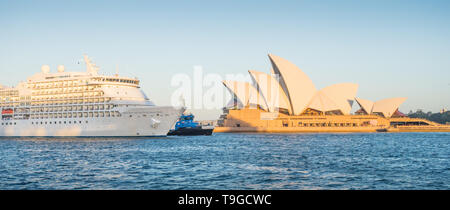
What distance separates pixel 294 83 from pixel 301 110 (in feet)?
33.3

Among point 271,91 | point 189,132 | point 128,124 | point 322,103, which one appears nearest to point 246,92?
point 271,91

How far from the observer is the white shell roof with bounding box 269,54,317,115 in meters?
71.2

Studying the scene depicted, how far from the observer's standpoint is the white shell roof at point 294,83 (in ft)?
234

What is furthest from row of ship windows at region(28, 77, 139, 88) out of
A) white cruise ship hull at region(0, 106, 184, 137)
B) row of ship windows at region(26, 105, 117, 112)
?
white cruise ship hull at region(0, 106, 184, 137)

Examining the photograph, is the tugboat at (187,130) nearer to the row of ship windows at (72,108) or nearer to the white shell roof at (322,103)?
the row of ship windows at (72,108)

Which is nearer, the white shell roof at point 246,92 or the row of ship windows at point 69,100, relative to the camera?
the row of ship windows at point 69,100

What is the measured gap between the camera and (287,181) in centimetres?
1447

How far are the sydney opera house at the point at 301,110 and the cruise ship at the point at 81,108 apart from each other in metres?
36.0

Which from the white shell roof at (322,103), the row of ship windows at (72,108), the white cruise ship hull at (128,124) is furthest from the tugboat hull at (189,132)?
the white shell roof at (322,103)

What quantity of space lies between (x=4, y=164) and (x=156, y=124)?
2307cm

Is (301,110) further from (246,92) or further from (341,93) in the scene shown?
(246,92)

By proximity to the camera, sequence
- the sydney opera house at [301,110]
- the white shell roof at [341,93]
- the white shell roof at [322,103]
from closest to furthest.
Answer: the sydney opera house at [301,110] → the white shell roof at [322,103] → the white shell roof at [341,93]

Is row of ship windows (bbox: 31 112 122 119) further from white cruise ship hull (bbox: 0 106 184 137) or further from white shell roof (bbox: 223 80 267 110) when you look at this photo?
white shell roof (bbox: 223 80 267 110)

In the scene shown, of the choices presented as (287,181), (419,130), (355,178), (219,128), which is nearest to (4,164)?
(287,181)
